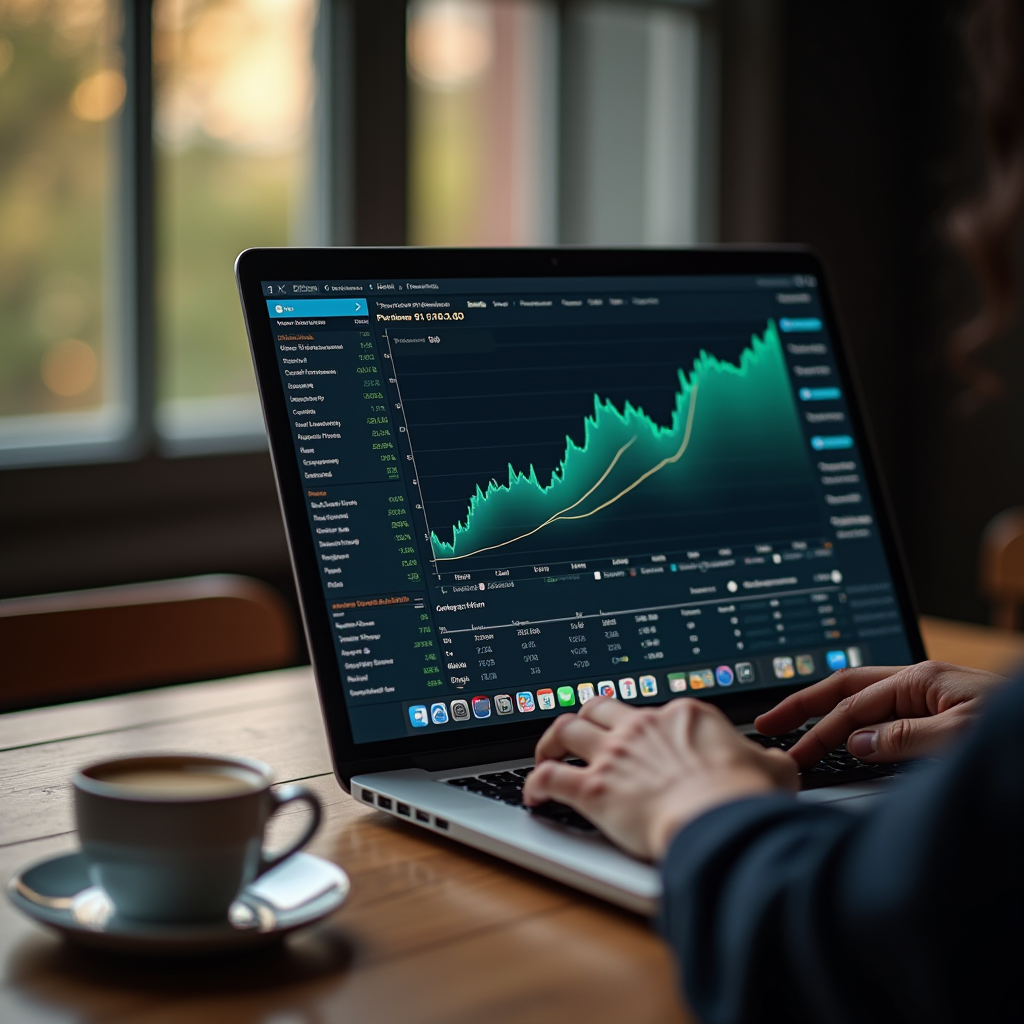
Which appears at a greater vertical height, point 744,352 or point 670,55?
point 670,55

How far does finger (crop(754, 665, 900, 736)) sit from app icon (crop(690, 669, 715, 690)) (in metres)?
0.06

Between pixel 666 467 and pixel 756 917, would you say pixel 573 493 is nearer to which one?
pixel 666 467

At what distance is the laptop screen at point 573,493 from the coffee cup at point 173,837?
8.8 inches

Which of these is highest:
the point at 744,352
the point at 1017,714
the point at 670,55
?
the point at 670,55

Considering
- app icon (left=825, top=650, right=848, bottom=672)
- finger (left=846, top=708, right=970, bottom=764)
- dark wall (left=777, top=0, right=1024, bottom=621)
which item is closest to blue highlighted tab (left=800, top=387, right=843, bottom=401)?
app icon (left=825, top=650, right=848, bottom=672)

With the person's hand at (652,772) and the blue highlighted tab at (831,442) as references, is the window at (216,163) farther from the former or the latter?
the person's hand at (652,772)

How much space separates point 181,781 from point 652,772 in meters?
0.22

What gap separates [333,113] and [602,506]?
2.17m

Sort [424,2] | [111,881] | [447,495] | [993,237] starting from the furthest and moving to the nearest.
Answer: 1. [424,2]
2. [447,495]
3. [993,237]
4. [111,881]

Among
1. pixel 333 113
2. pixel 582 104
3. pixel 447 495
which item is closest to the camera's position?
pixel 447 495

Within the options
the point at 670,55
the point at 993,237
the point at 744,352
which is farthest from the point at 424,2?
the point at 993,237

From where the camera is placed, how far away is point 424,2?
309cm

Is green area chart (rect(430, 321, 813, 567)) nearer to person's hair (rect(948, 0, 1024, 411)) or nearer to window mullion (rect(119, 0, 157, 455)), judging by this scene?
person's hair (rect(948, 0, 1024, 411))

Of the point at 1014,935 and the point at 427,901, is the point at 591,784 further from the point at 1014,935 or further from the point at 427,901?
the point at 1014,935
